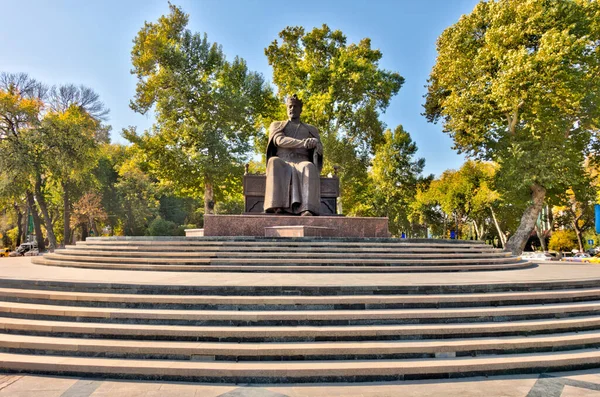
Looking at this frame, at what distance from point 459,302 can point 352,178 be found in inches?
999

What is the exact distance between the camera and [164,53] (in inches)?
1008

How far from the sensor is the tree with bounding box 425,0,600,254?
19141 mm

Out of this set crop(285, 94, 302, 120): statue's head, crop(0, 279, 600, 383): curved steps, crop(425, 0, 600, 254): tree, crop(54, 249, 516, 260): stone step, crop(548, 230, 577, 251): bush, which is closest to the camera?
crop(0, 279, 600, 383): curved steps

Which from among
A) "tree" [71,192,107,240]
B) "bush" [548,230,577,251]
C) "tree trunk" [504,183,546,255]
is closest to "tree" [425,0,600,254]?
"tree trunk" [504,183,546,255]

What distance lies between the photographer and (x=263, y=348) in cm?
471

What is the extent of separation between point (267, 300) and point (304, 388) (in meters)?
1.41

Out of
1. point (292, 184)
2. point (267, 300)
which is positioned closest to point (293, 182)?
point (292, 184)

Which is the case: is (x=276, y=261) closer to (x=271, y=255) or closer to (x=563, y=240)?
(x=271, y=255)

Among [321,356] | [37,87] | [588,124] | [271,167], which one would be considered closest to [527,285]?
[321,356]

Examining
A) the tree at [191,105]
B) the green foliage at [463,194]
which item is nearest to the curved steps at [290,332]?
the tree at [191,105]

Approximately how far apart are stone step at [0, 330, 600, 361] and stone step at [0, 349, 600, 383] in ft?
0.29

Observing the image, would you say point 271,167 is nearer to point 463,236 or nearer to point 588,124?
point 588,124

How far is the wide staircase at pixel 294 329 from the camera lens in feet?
15.0

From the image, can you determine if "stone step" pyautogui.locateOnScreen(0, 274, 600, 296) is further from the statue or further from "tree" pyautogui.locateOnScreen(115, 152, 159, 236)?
"tree" pyautogui.locateOnScreen(115, 152, 159, 236)
